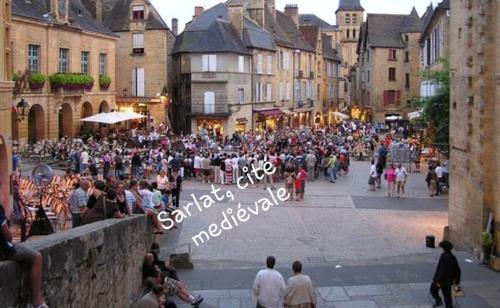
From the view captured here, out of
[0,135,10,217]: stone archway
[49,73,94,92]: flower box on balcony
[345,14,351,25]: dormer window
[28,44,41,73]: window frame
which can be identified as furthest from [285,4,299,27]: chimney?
[0,135,10,217]: stone archway

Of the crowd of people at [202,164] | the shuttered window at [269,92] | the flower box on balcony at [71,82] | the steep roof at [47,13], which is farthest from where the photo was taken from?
the shuttered window at [269,92]

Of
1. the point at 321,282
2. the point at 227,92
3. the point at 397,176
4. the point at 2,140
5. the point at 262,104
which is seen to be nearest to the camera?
the point at 321,282

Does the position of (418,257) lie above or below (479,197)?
below

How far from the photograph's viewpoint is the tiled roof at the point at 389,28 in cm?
6362

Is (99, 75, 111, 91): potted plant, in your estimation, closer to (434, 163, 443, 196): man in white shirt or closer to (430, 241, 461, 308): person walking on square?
(434, 163, 443, 196): man in white shirt

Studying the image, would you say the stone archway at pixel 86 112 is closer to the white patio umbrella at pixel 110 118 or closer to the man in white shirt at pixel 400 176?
the white patio umbrella at pixel 110 118

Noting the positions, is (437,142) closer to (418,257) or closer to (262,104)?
(418,257)

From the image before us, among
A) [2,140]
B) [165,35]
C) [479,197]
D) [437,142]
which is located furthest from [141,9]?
[479,197]

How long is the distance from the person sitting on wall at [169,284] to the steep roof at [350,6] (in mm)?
112918

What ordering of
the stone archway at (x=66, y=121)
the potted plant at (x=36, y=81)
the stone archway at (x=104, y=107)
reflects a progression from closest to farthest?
the potted plant at (x=36, y=81) < the stone archway at (x=66, y=121) < the stone archway at (x=104, y=107)

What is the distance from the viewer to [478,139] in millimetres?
16094

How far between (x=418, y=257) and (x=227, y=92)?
31.9 metres

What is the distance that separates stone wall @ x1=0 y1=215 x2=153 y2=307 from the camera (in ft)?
20.2

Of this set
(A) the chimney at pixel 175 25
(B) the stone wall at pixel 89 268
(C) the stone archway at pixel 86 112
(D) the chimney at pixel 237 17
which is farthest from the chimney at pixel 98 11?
(B) the stone wall at pixel 89 268
